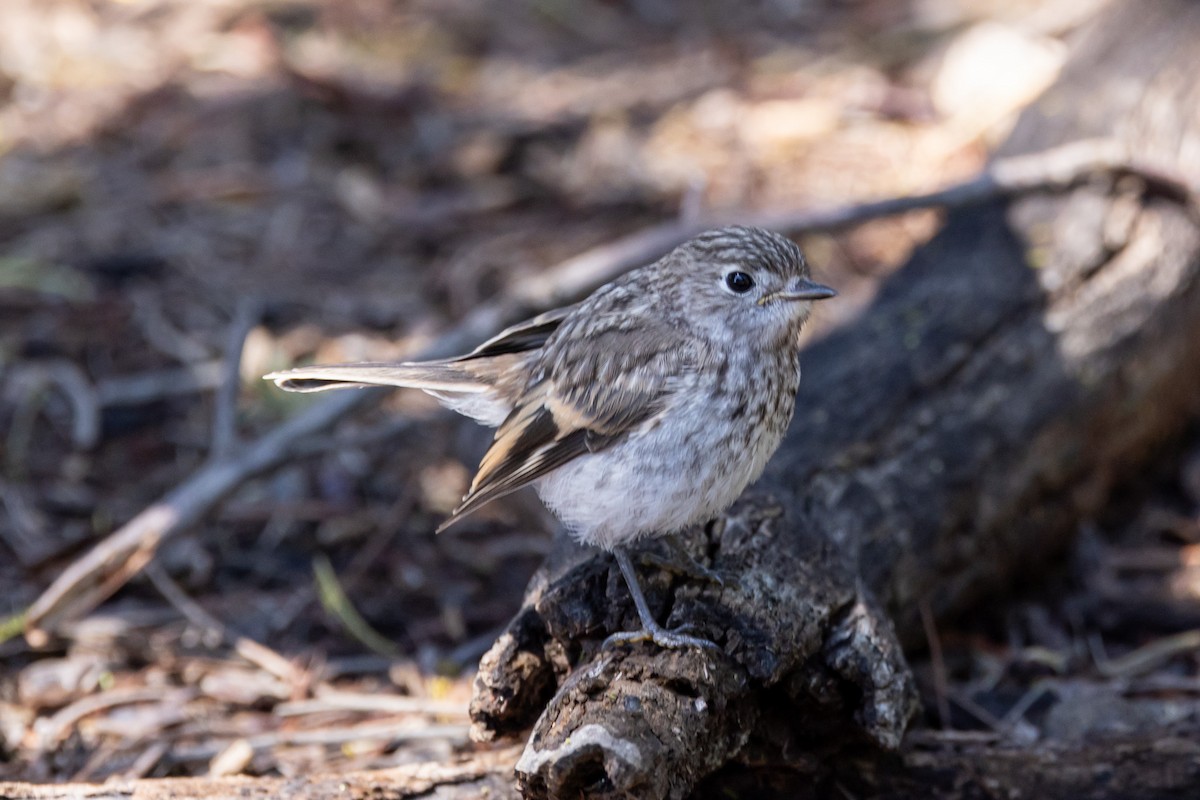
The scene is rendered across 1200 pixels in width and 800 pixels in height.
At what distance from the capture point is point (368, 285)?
6699 mm

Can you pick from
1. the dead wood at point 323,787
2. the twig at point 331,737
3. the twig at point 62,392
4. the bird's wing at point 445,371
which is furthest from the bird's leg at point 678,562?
the twig at point 62,392

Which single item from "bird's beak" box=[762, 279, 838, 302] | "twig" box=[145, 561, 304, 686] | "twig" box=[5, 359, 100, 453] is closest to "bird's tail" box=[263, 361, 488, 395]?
"bird's beak" box=[762, 279, 838, 302]

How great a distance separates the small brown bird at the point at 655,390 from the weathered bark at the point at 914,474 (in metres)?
0.23

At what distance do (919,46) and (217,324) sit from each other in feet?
16.6

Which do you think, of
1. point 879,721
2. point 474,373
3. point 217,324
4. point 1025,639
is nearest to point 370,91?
point 217,324

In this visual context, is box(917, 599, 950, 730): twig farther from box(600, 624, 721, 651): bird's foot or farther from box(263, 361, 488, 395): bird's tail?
box(263, 361, 488, 395): bird's tail

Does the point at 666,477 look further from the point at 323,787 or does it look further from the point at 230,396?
the point at 230,396

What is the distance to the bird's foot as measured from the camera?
119 inches

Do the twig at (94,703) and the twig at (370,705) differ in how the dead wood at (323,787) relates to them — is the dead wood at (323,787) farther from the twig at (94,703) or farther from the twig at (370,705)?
the twig at (94,703)

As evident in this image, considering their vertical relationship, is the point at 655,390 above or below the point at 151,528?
above

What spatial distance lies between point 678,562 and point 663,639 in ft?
1.57

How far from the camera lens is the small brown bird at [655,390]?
3.42 metres

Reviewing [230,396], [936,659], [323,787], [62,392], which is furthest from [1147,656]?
[62,392]

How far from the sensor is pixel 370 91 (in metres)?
7.90
